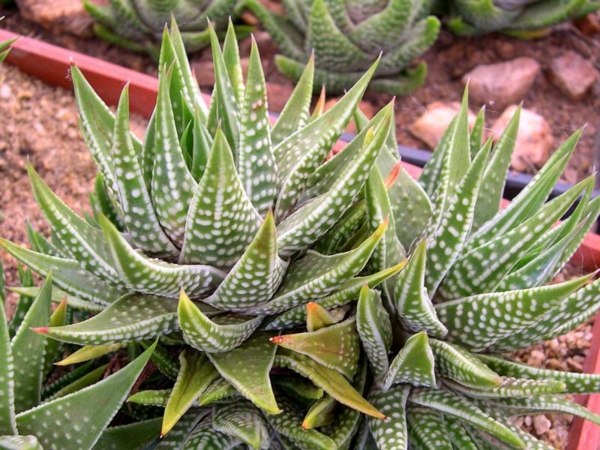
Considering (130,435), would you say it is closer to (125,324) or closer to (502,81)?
(125,324)

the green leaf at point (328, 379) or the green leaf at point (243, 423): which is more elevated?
the green leaf at point (328, 379)

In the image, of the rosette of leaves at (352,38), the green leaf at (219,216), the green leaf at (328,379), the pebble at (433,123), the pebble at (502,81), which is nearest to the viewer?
the green leaf at (219,216)

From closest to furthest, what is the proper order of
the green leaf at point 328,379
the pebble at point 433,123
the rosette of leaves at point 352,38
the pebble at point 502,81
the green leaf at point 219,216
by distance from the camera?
the green leaf at point 219,216
the green leaf at point 328,379
the rosette of leaves at point 352,38
the pebble at point 433,123
the pebble at point 502,81

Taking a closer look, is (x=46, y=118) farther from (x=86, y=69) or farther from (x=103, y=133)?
(x=103, y=133)

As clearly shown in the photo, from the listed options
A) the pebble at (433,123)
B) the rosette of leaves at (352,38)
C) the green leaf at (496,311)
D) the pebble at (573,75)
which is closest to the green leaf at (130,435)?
the green leaf at (496,311)

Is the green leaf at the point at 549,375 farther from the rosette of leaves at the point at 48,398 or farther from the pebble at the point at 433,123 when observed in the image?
the pebble at the point at 433,123

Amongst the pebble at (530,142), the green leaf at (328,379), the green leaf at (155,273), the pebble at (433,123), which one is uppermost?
the green leaf at (155,273)

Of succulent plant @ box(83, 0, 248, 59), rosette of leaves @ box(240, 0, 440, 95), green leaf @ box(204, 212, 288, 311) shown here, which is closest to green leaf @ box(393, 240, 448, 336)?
green leaf @ box(204, 212, 288, 311)

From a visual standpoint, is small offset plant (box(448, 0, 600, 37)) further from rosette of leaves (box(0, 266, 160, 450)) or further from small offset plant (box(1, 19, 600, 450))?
rosette of leaves (box(0, 266, 160, 450))
